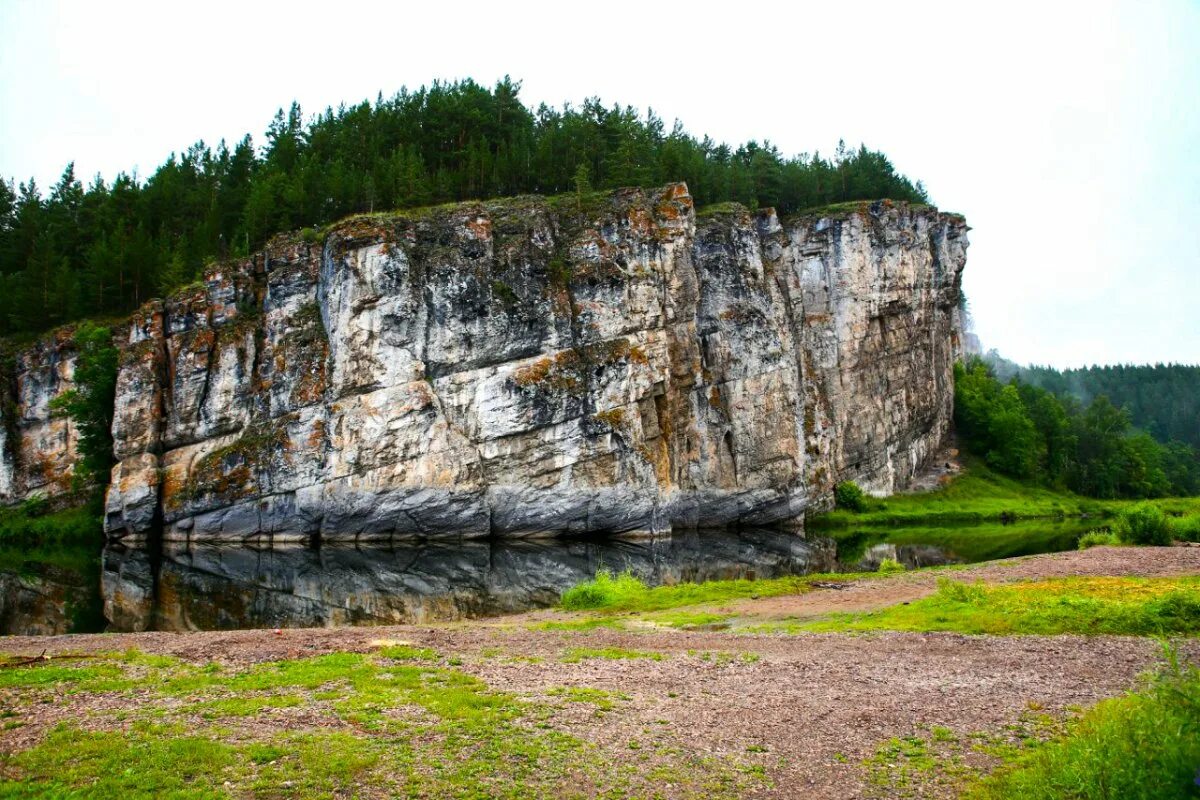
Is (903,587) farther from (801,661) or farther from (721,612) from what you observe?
(801,661)

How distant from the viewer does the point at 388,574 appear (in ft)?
121

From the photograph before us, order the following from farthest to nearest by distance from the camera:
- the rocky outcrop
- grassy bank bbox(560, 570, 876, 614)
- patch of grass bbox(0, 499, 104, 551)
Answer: the rocky outcrop < patch of grass bbox(0, 499, 104, 551) < grassy bank bbox(560, 570, 876, 614)

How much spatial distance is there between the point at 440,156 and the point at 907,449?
179 feet

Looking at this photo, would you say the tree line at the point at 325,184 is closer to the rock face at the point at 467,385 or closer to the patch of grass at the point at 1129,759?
the rock face at the point at 467,385

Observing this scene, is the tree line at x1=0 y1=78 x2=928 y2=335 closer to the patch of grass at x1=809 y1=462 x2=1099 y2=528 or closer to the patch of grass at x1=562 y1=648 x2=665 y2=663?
the patch of grass at x1=809 y1=462 x2=1099 y2=528

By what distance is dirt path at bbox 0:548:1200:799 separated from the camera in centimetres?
1013

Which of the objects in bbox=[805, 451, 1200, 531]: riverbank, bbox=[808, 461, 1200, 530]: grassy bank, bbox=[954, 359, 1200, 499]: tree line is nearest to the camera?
bbox=[805, 451, 1200, 531]: riverbank

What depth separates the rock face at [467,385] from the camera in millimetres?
51531

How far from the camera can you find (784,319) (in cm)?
6588

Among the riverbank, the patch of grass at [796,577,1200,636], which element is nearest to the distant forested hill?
the riverbank

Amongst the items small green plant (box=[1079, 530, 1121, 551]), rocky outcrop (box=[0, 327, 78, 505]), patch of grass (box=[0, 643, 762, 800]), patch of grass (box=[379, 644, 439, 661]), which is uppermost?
rocky outcrop (box=[0, 327, 78, 505])

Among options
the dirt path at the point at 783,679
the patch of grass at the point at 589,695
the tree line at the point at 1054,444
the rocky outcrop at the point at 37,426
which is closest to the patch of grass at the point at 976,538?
the tree line at the point at 1054,444

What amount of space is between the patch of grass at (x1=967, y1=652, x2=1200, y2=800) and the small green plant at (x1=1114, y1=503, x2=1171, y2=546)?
111ft

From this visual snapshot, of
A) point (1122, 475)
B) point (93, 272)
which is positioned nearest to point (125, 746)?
point (93, 272)
